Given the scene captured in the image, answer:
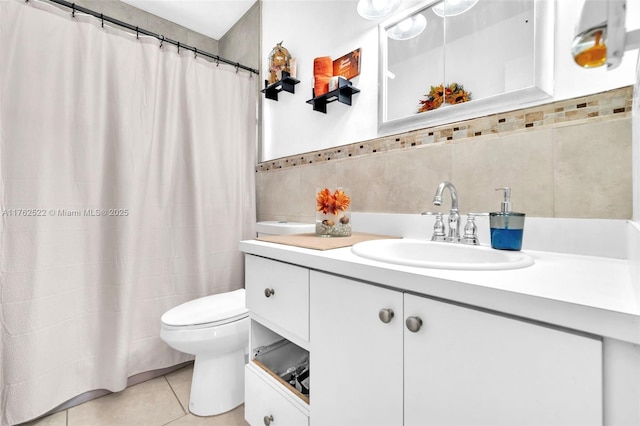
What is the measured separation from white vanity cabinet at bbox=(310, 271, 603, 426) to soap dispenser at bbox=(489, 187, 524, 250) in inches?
15.7

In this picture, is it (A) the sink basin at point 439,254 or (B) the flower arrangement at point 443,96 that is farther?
(B) the flower arrangement at point 443,96

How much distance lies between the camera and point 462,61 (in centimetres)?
102

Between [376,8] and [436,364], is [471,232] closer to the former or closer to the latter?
[436,364]

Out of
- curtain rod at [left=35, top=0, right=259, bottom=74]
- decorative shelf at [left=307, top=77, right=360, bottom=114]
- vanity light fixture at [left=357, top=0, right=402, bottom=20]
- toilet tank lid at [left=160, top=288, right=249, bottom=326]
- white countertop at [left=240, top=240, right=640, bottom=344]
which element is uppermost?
curtain rod at [left=35, top=0, right=259, bottom=74]

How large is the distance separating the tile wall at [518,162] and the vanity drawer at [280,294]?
1.83 ft

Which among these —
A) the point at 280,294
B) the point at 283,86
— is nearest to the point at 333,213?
the point at 280,294

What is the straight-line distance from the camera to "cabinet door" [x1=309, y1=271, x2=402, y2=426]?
0.61 meters

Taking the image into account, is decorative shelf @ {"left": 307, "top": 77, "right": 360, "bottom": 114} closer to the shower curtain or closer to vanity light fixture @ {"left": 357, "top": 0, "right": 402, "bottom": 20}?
vanity light fixture @ {"left": 357, "top": 0, "right": 402, "bottom": 20}

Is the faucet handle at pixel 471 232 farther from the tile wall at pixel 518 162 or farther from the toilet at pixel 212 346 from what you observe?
the toilet at pixel 212 346

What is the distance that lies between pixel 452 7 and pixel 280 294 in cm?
121

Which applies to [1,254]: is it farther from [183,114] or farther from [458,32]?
[458,32]

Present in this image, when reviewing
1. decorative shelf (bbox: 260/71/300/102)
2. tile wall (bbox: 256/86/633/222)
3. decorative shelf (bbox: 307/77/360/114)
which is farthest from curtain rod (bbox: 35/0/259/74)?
tile wall (bbox: 256/86/633/222)

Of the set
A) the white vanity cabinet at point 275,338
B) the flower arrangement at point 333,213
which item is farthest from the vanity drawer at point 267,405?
the flower arrangement at point 333,213

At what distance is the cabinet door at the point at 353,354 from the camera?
611mm
